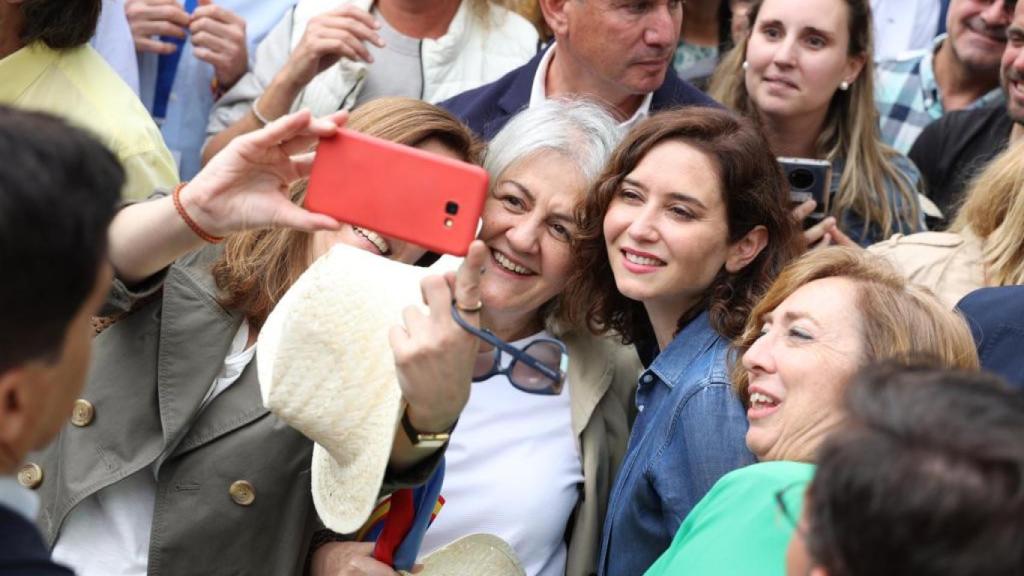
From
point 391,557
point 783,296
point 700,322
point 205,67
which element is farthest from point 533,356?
point 205,67

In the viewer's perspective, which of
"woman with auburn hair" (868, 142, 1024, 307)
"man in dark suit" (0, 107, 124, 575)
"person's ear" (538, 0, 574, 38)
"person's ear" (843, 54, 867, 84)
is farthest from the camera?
"person's ear" (843, 54, 867, 84)

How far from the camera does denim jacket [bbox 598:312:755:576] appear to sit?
9.64 ft

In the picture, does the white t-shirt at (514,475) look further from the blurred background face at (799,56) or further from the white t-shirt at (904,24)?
the white t-shirt at (904,24)

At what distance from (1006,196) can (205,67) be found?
254cm

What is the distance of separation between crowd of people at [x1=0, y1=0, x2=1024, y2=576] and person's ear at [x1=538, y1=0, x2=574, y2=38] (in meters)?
0.03

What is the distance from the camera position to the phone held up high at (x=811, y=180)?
12.8 feet

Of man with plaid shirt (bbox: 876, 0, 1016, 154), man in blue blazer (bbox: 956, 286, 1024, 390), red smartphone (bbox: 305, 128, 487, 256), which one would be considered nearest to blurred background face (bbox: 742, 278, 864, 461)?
man in blue blazer (bbox: 956, 286, 1024, 390)

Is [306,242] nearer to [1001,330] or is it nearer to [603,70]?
[603,70]

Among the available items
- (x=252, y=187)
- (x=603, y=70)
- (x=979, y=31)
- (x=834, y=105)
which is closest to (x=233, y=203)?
(x=252, y=187)

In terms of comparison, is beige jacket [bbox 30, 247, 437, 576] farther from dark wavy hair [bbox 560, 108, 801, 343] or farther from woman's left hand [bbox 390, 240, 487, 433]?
dark wavy hair [bbox 560, 108, 801, 343]

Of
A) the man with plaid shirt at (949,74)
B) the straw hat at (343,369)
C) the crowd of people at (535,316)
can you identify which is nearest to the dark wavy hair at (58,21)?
the crowd of people at (535,316)

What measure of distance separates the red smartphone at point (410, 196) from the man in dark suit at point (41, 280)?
68 centimetres

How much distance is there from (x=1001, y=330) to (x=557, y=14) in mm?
1820

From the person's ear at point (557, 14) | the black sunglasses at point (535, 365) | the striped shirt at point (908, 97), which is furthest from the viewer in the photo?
the striped shirt at point (908, 97)
